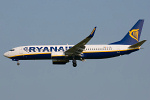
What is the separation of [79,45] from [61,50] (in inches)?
185

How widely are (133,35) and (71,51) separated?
12.6 m

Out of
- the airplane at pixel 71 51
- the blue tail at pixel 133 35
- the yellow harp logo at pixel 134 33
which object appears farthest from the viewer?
the yellow harp logo at pixel 134 33

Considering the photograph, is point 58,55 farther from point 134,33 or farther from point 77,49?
point 134,33

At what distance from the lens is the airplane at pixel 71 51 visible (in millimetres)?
61441

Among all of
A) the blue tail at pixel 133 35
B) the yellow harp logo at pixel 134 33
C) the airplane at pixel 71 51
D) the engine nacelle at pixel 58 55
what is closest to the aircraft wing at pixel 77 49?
the airplane at pixel 71 51

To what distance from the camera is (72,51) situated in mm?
60719

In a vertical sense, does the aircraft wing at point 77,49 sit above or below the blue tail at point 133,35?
below

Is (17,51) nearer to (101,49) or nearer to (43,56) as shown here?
(43,56)

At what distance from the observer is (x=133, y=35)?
66.4m

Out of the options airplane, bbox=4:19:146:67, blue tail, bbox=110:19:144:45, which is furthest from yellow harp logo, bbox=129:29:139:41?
airplane, bbox=4:19:146:67

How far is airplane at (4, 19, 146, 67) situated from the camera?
2419 inches

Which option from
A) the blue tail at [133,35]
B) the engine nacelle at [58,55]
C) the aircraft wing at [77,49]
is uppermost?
the blue tail at [133,35]

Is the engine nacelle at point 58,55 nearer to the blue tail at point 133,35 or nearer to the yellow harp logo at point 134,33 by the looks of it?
the blue tail at point 133,35

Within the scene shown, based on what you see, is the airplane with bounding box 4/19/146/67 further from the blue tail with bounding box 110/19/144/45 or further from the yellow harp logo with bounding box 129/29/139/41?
the yellow harp logo with bounding box 129/29/139/41
